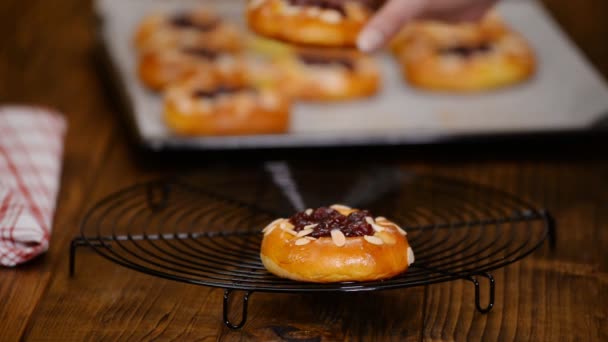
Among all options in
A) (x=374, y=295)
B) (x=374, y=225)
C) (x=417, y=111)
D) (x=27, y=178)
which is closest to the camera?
(x=374, y=225)

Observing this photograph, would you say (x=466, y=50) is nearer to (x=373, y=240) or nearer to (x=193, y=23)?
(x=193, y=23)

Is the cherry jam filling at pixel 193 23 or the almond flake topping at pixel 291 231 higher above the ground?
the almond flake topping at pixel 291 231

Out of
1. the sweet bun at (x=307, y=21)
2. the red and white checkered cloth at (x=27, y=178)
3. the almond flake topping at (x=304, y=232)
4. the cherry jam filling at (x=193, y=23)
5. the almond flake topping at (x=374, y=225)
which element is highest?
the sweet bun at (x=307, y=21)

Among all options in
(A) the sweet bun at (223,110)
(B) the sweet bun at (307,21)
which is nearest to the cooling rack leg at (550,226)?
(B) the sweet bun at (307,21)

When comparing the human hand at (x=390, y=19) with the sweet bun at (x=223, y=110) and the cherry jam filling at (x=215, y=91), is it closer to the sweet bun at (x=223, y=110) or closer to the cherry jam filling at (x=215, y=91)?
the sweet bun at (x=223, y=110)

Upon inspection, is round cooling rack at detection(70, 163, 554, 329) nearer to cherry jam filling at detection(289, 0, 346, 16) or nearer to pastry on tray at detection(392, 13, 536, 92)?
cherry jam filling at detection(289, 0, 346, 16)

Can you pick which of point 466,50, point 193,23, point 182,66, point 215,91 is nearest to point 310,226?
point 215,91
